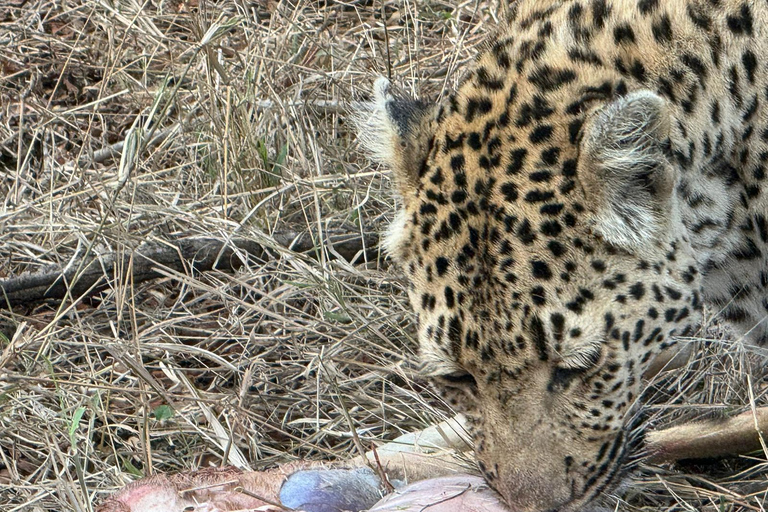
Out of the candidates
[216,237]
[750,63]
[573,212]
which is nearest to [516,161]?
[573,212]

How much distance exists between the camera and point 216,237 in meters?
6.69

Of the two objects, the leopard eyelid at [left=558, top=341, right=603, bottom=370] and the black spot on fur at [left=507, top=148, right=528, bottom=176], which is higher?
the black spot on fur at [left=507, top=148, right=528, bottom=176]

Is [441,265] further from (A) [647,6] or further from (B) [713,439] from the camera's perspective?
(B) [713,439]

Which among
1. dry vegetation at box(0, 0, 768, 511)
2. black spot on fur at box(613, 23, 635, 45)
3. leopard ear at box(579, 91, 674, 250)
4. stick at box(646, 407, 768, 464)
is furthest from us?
dry vegetation at box(0, 0, 768, 511)

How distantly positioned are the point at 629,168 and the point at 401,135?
948 millimetres

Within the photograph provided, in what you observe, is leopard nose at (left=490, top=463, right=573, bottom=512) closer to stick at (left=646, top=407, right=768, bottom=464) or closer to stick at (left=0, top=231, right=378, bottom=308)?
stick at (left=646, top=407, right=768, bottom=464)

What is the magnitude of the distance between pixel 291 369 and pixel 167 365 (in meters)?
0.74

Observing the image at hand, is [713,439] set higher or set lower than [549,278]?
lower

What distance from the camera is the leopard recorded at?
374 cm

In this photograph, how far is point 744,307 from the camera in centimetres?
464

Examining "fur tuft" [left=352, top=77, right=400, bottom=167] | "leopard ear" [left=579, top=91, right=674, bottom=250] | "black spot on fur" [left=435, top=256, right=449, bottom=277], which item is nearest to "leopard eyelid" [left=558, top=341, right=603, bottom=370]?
"leopard ear" [left=579, top=91, right=674, bottom=250]

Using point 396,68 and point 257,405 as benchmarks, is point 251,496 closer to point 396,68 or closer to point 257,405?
point 257,405

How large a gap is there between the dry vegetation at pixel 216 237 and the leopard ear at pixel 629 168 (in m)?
1.50

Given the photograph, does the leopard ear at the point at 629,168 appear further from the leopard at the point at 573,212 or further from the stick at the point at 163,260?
the stick at the point at 163,260
